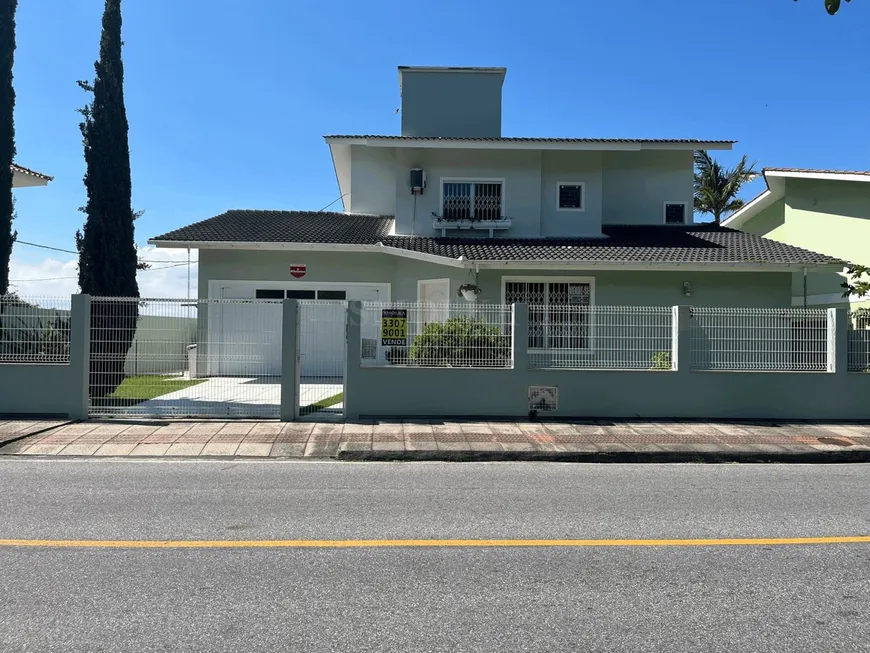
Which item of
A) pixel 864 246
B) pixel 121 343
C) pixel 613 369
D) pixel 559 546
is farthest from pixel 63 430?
pixel 864 246

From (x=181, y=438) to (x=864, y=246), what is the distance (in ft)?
55.7

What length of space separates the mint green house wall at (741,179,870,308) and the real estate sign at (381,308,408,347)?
11.6 meters

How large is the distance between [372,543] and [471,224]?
12777 mm

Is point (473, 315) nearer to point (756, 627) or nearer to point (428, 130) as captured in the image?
point (756, 627)

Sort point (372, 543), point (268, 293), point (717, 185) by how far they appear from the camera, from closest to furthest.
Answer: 1. point (372, 543)
2. point (268, 293)
3. point (717, 185)

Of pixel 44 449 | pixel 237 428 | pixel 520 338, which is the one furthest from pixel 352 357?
pixel 44 449

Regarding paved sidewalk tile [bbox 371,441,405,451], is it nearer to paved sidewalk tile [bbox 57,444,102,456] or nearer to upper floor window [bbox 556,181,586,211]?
paved sidewalk tile [bbox 57,444,102,456]

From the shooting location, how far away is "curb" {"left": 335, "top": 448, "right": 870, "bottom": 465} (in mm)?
8117

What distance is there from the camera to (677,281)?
14.7m

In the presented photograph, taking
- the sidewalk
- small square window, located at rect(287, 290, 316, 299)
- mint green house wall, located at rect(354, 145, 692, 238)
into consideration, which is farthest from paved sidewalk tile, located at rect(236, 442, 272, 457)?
mint green house wall, located at rect(354, 145, 692, 238)

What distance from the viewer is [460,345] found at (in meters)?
10.4

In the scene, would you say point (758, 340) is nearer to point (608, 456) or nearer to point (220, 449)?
point (608, 456)

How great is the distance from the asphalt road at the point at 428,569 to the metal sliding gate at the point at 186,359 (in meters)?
3.17

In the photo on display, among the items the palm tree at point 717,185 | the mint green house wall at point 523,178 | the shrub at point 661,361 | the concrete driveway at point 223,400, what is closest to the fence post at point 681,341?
the shrub at point 661,361
